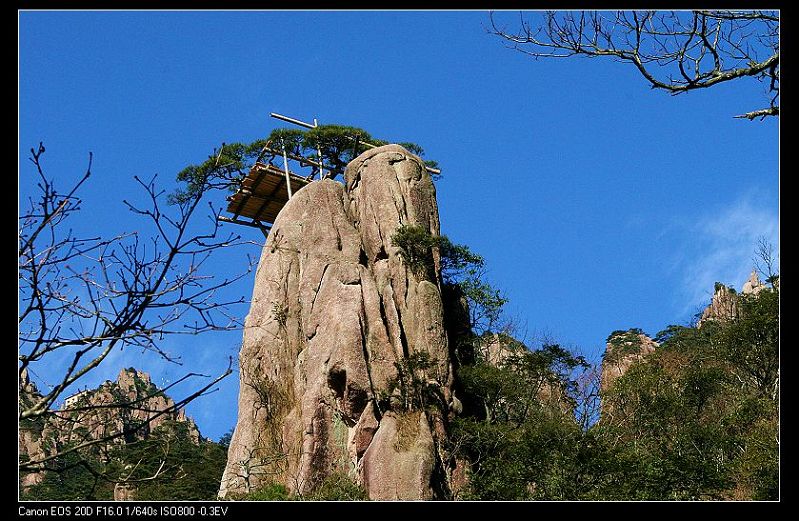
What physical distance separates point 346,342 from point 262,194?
8.19 meters

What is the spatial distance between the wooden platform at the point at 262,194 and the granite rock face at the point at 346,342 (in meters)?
2.13

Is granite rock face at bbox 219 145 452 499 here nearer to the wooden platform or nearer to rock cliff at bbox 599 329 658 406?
the wooden platform

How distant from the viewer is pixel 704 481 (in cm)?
1895

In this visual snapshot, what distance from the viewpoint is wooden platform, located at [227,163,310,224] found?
89.7 ft

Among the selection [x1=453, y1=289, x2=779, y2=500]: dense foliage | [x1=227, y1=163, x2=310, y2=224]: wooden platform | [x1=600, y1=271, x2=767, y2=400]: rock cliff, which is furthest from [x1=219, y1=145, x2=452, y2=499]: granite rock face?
[x1=600, y1=271, x2=767, y2=400]: rock cliff

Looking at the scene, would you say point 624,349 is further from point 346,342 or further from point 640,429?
point 346,342

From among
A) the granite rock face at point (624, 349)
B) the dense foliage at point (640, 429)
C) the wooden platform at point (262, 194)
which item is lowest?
the dense foliage at point (640, 429)

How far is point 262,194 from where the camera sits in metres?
27.8

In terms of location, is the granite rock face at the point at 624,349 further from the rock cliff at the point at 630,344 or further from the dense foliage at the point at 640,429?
the dense foliage at the point at 640,429

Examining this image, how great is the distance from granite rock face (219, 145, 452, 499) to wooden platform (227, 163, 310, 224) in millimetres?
2133

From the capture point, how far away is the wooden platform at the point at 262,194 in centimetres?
2734

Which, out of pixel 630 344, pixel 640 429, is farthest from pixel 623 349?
pixel 640 429

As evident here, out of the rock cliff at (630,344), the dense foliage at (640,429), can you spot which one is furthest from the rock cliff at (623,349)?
the dense foliage at (640,429)
